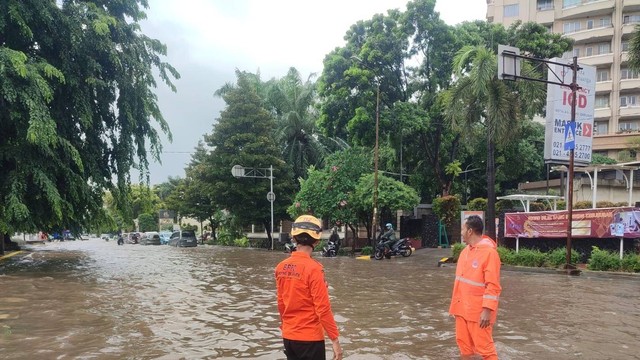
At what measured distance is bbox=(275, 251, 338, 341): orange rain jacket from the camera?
3.58 m

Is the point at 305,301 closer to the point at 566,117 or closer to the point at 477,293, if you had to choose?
the point at 477,293

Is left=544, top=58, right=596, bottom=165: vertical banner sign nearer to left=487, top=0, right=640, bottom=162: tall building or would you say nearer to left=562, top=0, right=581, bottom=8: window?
left=487, top=0, right=640, bottom=162: tall building

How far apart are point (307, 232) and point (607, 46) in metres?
55.0

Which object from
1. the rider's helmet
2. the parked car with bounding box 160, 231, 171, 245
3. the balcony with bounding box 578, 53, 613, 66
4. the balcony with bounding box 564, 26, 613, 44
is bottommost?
the parked car with bounding box 160, 231, 171, 245

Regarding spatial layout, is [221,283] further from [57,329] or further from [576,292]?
[576,292]

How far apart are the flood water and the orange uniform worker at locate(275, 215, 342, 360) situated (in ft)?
9.07

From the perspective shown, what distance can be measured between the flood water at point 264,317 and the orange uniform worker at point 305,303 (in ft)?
9.07

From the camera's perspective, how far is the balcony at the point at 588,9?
158 feet

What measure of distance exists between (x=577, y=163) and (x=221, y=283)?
1238 cm

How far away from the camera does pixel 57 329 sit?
7.64m

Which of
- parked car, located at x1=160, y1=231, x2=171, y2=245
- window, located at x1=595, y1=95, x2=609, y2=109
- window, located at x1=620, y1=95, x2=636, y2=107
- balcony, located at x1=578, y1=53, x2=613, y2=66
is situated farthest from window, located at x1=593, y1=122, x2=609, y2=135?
parked car, located at x1=160, y1=231, x2=171, y2=245

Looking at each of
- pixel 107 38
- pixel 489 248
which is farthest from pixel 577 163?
pixel 107 38

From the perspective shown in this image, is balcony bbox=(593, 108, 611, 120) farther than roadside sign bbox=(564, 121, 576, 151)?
Yes

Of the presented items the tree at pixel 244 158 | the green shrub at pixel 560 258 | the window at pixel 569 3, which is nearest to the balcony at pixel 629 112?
the window at pixel 569 3
